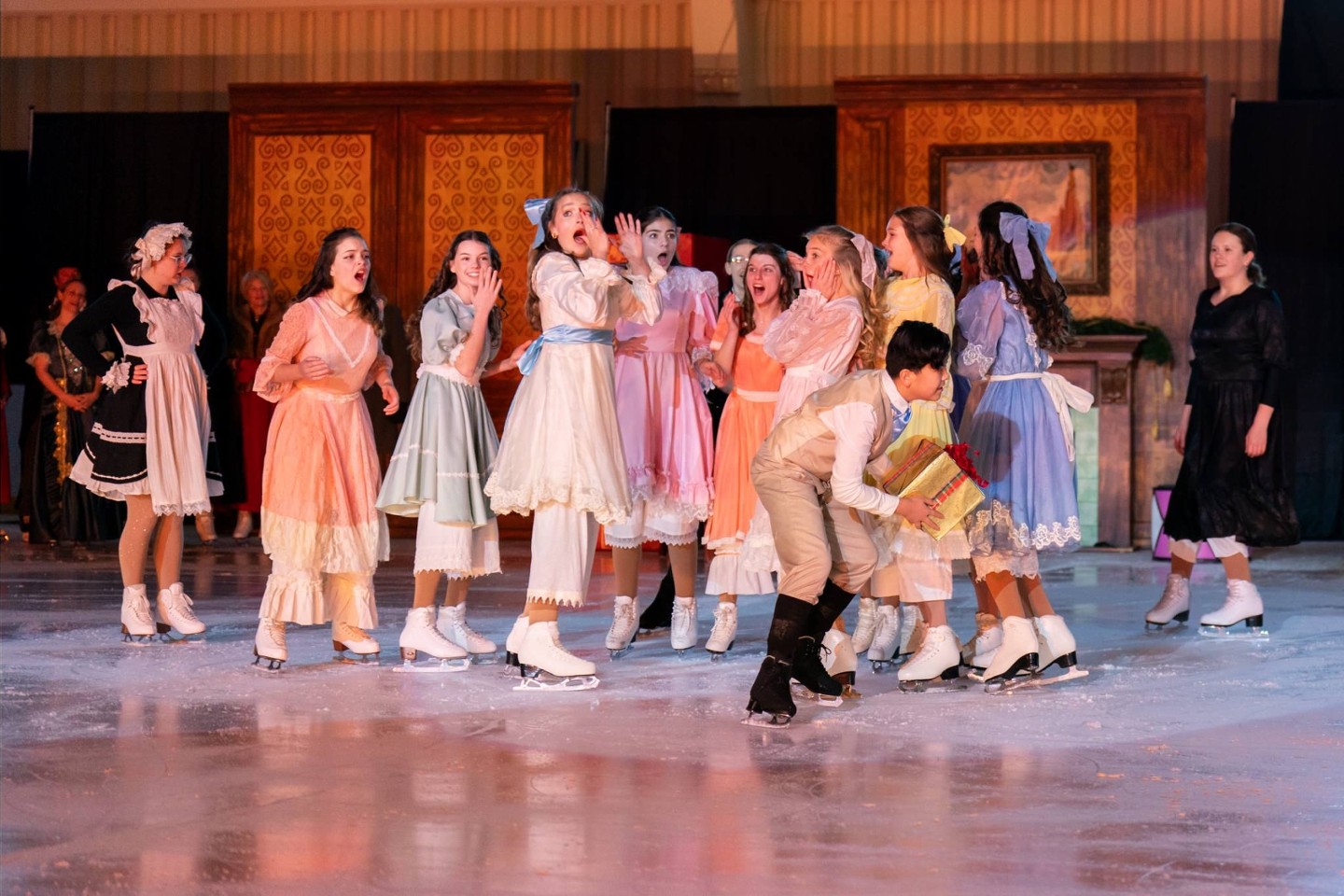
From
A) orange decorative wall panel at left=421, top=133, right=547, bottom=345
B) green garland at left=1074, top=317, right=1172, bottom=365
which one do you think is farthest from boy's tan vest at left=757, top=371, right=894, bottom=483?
orange decorative wall panel at left=421, top=133, right=547, bottom=345

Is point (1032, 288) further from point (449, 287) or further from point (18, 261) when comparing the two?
point (18, 261)

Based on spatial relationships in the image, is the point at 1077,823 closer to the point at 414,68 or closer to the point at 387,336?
the point at 387,336

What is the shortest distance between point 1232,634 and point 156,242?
12.5 feet

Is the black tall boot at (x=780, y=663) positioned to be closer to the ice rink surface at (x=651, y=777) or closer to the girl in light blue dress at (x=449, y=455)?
the ice rink surface at (x=651, y=777)

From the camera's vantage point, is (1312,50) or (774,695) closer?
(774,695)

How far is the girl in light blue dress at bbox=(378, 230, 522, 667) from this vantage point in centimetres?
479

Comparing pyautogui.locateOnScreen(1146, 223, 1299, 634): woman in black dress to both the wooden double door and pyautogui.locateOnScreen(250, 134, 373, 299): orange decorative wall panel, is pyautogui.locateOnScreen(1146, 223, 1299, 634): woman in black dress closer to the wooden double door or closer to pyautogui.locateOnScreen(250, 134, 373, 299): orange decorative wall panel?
the wooden double door

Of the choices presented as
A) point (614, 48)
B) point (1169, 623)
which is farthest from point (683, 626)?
point (614, 48)

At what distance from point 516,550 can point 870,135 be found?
11.3ft

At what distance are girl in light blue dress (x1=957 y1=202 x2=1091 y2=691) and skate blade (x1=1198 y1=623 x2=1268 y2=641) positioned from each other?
118 centimetres

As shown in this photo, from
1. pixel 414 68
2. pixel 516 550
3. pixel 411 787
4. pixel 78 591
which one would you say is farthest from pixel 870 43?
pixel 411 787

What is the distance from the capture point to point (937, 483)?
13.3 ft

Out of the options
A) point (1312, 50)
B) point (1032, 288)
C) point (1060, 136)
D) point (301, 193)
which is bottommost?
point (1032, 288)

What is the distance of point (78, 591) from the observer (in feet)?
22.0
